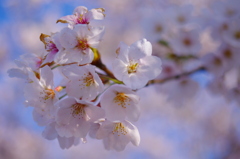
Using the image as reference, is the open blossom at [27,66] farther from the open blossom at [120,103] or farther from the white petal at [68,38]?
the open blossom at [120,103]

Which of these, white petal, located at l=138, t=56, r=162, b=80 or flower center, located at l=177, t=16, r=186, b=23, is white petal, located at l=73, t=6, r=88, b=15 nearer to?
white petal, located at l=138, t=56, r=162, b=80

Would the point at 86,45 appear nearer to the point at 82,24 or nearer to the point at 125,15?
the point at 82,24

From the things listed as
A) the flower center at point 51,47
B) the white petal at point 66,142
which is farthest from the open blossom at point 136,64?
the white petal at point 66,142

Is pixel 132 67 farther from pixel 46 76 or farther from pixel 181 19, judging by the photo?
pixel 181 19

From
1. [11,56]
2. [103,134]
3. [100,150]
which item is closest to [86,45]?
[103,134]

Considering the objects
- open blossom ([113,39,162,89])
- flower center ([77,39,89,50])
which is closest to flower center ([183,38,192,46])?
open blossom ([113,39,162,89])

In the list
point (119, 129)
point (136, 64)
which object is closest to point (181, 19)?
point (136, 64)
